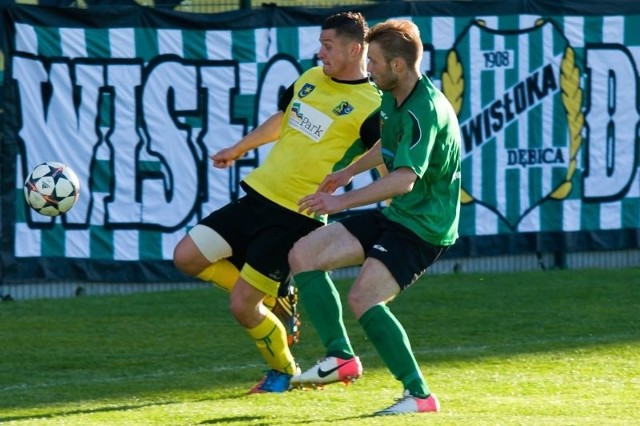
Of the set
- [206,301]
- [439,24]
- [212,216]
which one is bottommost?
Answer: [206,301]

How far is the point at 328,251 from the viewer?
282 inches

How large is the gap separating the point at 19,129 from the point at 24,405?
17.0 ft

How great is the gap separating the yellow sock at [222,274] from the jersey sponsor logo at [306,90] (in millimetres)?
1062

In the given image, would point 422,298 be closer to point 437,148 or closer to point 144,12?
point 144,12

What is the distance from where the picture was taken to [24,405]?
25.5ft

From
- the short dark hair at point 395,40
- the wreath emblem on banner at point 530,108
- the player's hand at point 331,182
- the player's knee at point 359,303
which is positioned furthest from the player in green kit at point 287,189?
the wreath emblem on banner at point 530,108

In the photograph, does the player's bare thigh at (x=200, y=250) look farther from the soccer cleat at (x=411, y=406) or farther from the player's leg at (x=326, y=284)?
the soccer cleat at (x=411, y=406)

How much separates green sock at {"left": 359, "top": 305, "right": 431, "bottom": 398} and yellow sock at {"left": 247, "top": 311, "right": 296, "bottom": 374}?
125 centimetres

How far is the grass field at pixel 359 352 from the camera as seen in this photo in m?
7.29

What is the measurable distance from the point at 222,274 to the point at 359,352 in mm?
1589

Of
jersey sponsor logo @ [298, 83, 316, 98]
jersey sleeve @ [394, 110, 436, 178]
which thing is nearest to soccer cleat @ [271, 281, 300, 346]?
jersey sponsor logo @ [298, 83, 316, 98]

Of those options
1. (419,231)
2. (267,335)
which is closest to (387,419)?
(419,231)

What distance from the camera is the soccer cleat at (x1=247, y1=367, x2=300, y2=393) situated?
317 inches

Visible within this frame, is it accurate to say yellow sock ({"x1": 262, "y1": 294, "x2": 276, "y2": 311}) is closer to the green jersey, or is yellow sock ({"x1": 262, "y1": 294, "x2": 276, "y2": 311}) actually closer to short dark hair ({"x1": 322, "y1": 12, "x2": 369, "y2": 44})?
short dark hair ({"x1": 322, "y1": 12, "x2": 369, "y2": 44})
